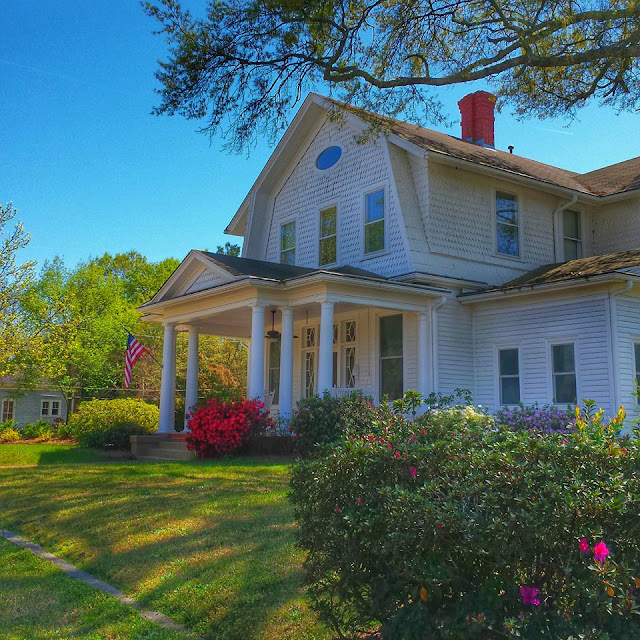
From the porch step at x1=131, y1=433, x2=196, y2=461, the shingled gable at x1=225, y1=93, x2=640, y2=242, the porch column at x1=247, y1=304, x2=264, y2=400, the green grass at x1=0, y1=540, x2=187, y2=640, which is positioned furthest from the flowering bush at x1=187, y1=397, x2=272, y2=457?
the green grass at x1=0, y1=540, x2=187, y2=640

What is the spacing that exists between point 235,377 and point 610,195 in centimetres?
2201

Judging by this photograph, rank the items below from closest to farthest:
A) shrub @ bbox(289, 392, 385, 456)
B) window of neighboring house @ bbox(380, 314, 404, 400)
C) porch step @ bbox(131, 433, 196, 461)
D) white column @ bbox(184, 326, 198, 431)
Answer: shrub @ bbox(289, 392, 385, 456) < porch step @ bbox(131, 433, 196, 461) < window of neighboring house @ bbox(380, 314, 404, 400) < white column @ bbox(184, 326, 198, 431)

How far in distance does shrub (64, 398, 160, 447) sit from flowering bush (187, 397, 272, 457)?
4390mm

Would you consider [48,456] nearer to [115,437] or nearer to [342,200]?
[115,437]

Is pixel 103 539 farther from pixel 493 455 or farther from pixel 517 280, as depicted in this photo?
pixel 517 280

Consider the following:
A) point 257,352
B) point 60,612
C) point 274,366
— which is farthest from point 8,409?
point 60,612

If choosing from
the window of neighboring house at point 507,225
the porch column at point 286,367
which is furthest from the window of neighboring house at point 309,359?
the window of neighboring house at point 507,225

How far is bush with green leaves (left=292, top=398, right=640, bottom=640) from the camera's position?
3.22 meters

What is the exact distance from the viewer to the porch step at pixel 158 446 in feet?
53.2

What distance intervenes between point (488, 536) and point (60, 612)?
3451 mm

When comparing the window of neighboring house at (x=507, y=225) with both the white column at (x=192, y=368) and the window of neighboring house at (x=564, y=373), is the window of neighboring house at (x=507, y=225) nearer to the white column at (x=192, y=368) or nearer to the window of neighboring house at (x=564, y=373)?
the window of neighboring house at (x=564, y=373)

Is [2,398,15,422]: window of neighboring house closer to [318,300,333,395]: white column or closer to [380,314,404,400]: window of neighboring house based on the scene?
[380,314,404,400]: window of neighboring house

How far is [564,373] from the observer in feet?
48.2

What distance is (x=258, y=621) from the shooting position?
4.62 m
